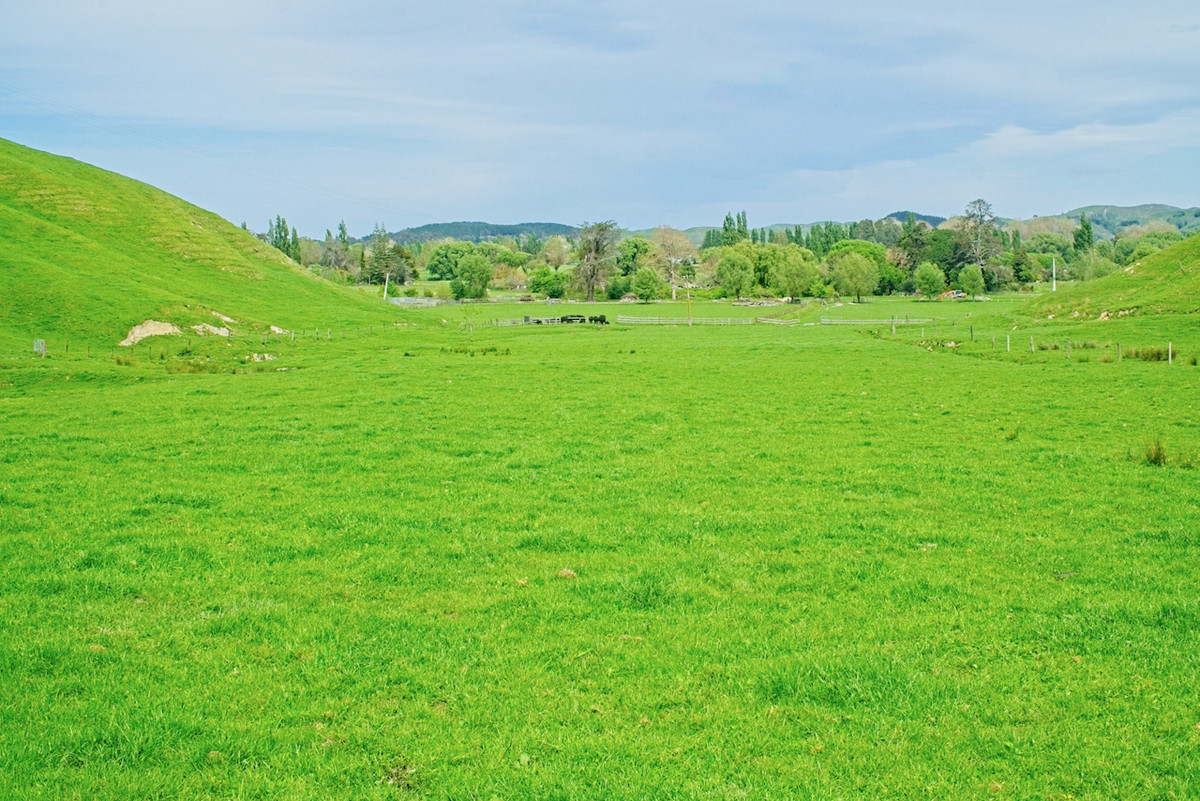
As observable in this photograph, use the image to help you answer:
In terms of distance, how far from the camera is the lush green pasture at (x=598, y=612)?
6988mm

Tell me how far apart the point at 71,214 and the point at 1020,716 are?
100073 mm

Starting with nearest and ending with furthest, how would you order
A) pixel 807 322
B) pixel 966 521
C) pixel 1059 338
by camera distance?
pixel 966 521
pixel 1059 338
pixel 807 322

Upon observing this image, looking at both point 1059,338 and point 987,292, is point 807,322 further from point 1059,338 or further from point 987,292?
point 987,292

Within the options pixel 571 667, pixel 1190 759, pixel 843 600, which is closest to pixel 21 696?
pixel 571 667

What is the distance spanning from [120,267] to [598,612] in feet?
249

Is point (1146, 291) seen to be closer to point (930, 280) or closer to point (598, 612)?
point (598, 612)

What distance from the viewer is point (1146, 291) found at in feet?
244

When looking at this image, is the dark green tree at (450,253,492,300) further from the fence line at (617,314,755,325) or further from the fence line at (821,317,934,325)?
the fence line at (821,317,934,325)

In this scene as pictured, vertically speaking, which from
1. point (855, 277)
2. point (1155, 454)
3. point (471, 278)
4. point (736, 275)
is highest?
point (471, 278)

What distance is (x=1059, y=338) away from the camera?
59594 millimetres

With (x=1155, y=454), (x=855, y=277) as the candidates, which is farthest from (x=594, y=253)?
(x=1155, y=454)

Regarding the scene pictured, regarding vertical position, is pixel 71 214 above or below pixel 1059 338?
above

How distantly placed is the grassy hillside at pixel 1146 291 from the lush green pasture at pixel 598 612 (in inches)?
2164

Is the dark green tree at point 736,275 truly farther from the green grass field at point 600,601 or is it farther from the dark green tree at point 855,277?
the green grass field at point 600,601
